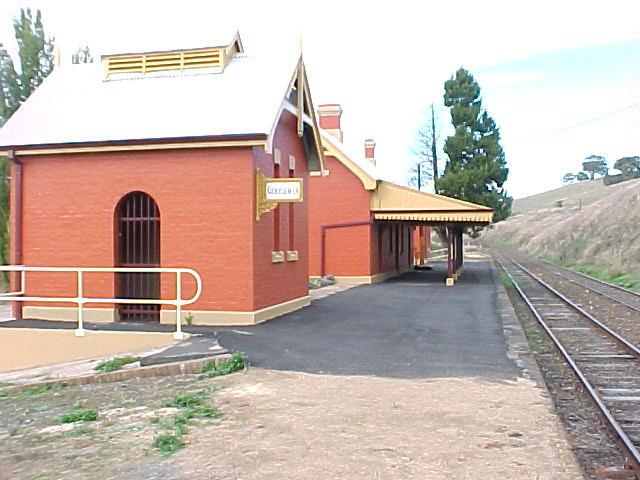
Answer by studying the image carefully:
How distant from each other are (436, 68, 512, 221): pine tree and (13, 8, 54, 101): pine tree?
26.1 metres

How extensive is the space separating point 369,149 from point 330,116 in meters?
9.23

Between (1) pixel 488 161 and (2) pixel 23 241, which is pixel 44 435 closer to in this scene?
(2) pixel 23 241

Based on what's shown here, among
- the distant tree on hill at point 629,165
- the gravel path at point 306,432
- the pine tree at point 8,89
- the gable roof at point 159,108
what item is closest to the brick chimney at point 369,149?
the pine tree at point 8,89

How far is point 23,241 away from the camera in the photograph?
47.3 ft

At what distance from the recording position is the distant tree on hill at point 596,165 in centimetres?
16062

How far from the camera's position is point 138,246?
14156mm

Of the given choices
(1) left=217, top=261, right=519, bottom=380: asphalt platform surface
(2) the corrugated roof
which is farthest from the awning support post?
(2) the corrugated roof

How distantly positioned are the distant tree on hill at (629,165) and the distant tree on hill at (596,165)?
47.2 m

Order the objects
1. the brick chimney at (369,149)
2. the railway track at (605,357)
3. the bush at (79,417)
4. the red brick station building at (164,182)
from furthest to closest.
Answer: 1. the brick chimney at (369,149)
2. the red brick station building at (164,182)
3. the railway track at (605,357)
4. the bush at (79,417)

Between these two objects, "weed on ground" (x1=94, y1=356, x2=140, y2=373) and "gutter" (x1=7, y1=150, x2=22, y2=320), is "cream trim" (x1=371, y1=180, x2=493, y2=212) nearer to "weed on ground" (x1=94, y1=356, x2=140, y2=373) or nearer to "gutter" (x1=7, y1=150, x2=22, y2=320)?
"gutter" (x1=7, y1=150, x2=22, y2=320)

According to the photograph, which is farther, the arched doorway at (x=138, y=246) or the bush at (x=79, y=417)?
the arched doorway at (x=138, y=246)

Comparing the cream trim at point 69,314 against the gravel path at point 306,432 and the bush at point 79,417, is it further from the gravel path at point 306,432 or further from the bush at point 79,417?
the bush at point 79,417

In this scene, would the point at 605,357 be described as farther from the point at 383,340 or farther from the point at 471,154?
the point at 471,154

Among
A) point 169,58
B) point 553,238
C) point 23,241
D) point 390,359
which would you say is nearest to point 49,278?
point 23,241
